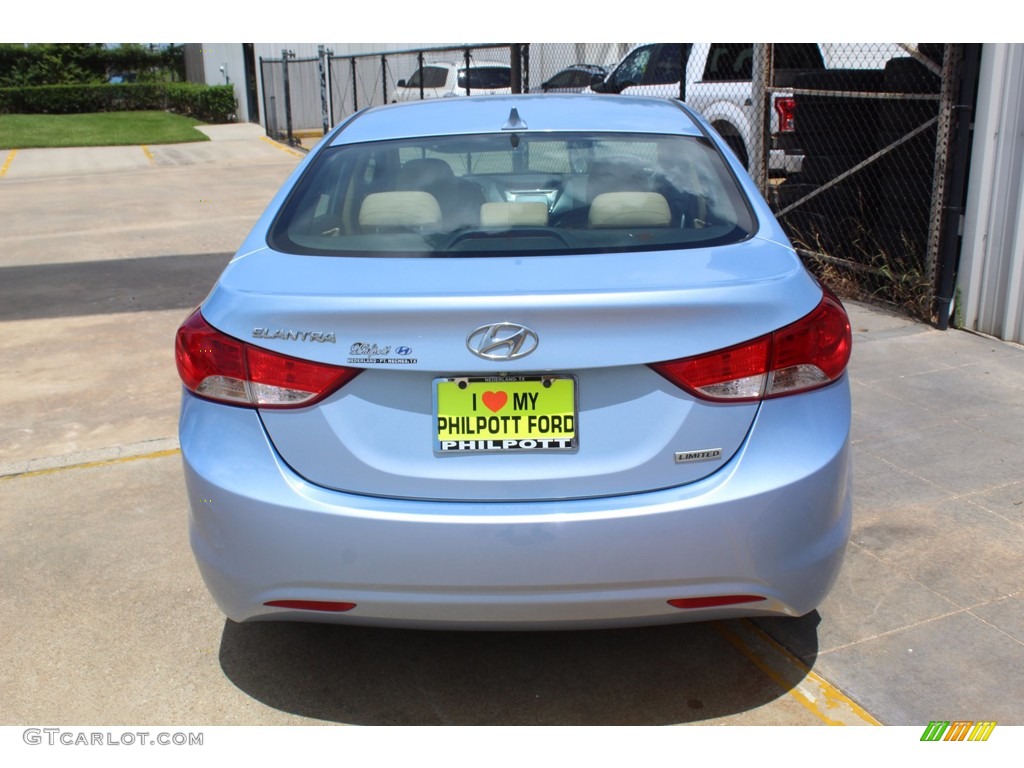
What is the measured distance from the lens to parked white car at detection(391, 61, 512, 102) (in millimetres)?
20359

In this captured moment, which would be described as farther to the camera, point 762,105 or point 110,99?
point 110,99

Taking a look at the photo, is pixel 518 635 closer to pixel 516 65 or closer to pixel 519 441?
pixel 519 441

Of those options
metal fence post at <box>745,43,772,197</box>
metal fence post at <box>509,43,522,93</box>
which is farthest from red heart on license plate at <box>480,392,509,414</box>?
metal fence post at <box>509,43,522,93</box>

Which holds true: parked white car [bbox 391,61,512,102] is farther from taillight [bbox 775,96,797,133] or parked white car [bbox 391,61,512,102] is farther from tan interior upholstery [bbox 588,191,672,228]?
tan interior upholstery [bbox 588,191,672,228]

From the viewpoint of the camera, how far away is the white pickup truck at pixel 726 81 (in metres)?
10.3

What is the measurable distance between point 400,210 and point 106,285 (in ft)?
21.2

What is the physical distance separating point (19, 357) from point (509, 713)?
5000mm

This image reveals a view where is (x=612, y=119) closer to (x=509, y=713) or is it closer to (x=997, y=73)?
(x=509, y=713)

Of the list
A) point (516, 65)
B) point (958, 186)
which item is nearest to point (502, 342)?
point (958, 186)

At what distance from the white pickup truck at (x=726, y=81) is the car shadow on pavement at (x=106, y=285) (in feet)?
16.0

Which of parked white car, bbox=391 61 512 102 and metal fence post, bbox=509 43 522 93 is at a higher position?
metal fence post, bbox=509 43 522 93

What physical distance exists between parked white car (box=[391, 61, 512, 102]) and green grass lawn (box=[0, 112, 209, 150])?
271 inches

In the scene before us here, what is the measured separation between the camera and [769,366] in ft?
8.63

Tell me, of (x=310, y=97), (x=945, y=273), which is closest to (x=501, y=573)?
(x=945, y=273)
